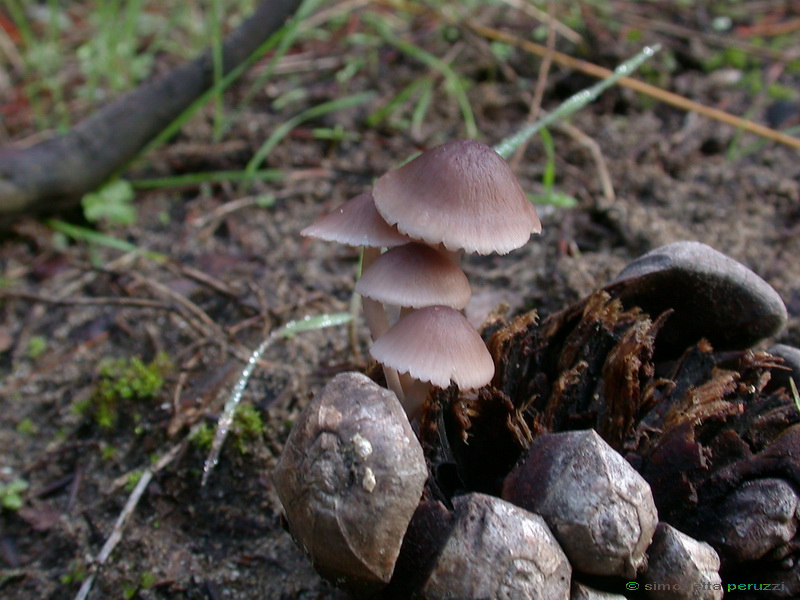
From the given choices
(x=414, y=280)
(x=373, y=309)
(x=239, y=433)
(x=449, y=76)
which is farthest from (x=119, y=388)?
(x=449, y=76)

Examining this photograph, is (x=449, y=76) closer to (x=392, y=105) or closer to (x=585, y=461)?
(x=392, y=105)

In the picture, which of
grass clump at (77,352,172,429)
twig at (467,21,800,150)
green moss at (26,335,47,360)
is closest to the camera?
grass clump at (77,352,172,429)

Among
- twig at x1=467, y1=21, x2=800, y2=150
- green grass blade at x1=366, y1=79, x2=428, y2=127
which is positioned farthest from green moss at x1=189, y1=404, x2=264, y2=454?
twig at x1=467, y1=21, x2=800, y2=150

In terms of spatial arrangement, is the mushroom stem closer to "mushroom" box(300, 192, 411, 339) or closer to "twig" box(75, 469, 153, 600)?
"mushroom" box(300, 192, 411, 339)

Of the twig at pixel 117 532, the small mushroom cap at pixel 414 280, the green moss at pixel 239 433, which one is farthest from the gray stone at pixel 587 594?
the twig at pixel 117 532

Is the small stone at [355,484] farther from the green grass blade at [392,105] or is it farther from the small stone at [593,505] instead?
the green grass blade at [392,105]

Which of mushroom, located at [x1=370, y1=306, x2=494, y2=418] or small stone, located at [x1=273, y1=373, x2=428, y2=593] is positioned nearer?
small stone, located at [x1=273, y1=373, x2=428, y2=593]

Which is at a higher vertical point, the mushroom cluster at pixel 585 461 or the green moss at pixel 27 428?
the mushroom cluster at pixel 585 461

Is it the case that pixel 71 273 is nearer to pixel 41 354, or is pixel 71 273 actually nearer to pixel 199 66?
pixel 41 354
